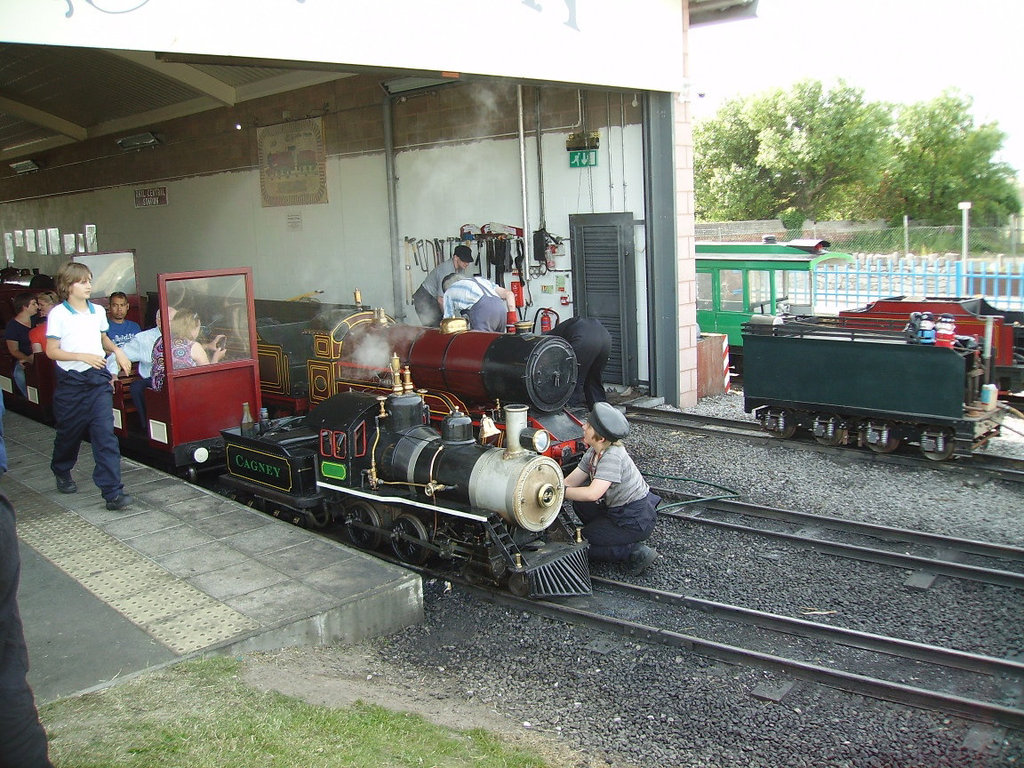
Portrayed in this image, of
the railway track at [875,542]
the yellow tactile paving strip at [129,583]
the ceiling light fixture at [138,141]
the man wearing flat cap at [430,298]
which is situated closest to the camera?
the yellow tactile paving strip at [129,583]

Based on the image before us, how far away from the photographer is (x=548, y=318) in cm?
1187

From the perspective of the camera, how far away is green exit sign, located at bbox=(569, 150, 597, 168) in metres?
11.3

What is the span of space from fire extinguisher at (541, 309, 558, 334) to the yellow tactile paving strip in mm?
6646

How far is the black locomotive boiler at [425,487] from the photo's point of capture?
548cm

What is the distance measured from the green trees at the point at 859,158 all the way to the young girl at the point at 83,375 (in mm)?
27486

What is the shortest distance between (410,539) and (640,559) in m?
1.55

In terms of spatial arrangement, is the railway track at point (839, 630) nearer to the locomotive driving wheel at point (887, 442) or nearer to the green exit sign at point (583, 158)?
the locomotive driving wheel at point (887, 442)

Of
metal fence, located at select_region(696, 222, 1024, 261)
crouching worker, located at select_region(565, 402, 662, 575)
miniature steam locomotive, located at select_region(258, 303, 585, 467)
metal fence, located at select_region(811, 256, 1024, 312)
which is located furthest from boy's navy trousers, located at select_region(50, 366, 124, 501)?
metal fence, located at select_region(696, 222, 1024, 261)

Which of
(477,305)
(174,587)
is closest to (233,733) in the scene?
(174,587)

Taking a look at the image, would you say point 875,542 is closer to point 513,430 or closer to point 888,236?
point 513,430

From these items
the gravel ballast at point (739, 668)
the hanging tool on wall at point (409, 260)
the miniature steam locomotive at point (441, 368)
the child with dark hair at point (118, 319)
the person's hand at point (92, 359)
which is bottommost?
the gravel ballast at point (739, 668)

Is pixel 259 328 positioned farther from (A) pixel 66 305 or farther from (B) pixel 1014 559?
(B) pixel 1014 559

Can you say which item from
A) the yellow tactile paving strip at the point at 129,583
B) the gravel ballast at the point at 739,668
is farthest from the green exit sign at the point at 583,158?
the yellow tactile paving strip at the point at 129,583

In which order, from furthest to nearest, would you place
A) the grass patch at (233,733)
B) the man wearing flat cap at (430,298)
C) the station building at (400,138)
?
the man wearing flat cap at (430,298)
the station building at (400,138)
the grass patch at (233,733)
